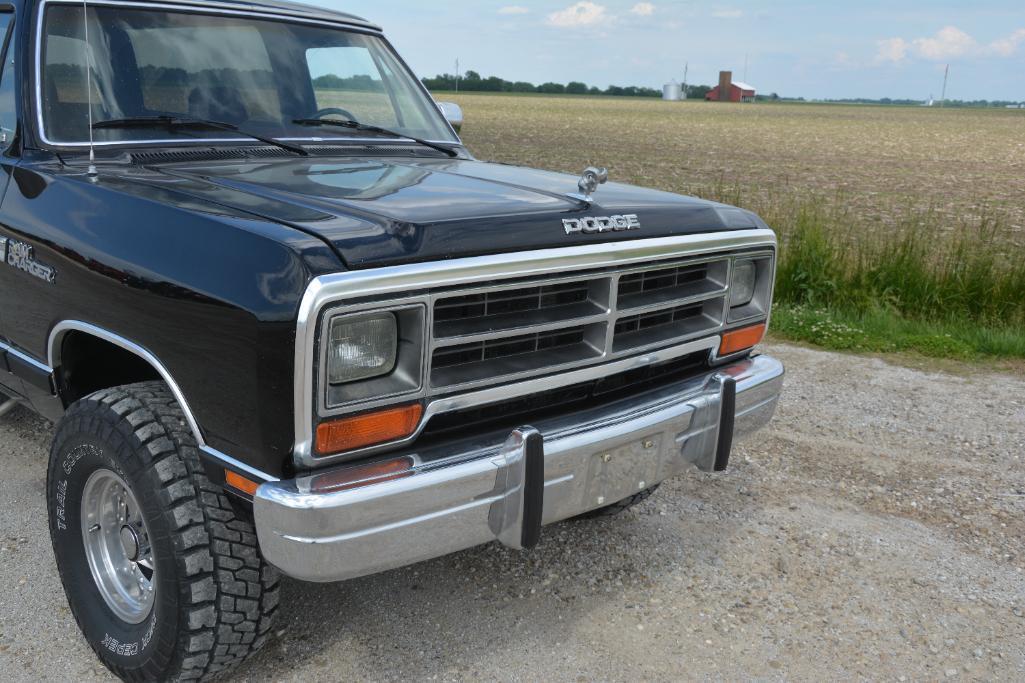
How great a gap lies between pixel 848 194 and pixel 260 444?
1510cm

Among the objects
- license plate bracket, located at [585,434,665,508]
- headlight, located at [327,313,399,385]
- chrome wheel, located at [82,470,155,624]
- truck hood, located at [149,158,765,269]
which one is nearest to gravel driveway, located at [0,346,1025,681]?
chrome wheel, located at [82,470,155,624]

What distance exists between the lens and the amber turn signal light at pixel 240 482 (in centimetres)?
218

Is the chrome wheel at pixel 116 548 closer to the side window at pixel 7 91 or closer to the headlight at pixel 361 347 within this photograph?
the headlight at pixel 361 347

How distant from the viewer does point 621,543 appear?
11.5ft

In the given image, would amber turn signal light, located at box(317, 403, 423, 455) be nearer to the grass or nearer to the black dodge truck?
the black dodge truck

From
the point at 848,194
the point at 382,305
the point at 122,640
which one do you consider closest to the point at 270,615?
the point at 122,640

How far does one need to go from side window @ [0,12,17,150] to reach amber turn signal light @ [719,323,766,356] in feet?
8.04

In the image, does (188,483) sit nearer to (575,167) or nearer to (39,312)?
(39,312)

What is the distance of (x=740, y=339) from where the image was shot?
127 inches

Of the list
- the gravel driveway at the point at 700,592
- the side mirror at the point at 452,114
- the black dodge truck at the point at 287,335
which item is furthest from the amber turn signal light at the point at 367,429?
the side mirror at the point at 452,114

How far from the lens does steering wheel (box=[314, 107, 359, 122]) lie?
362 centimetres

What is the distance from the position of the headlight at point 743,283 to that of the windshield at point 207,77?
1.45 metres

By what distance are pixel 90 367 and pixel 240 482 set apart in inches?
38.2

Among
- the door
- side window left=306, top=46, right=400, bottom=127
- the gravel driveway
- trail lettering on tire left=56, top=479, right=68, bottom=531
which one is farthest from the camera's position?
side window left=306, top=46, right=400, bottom=127
